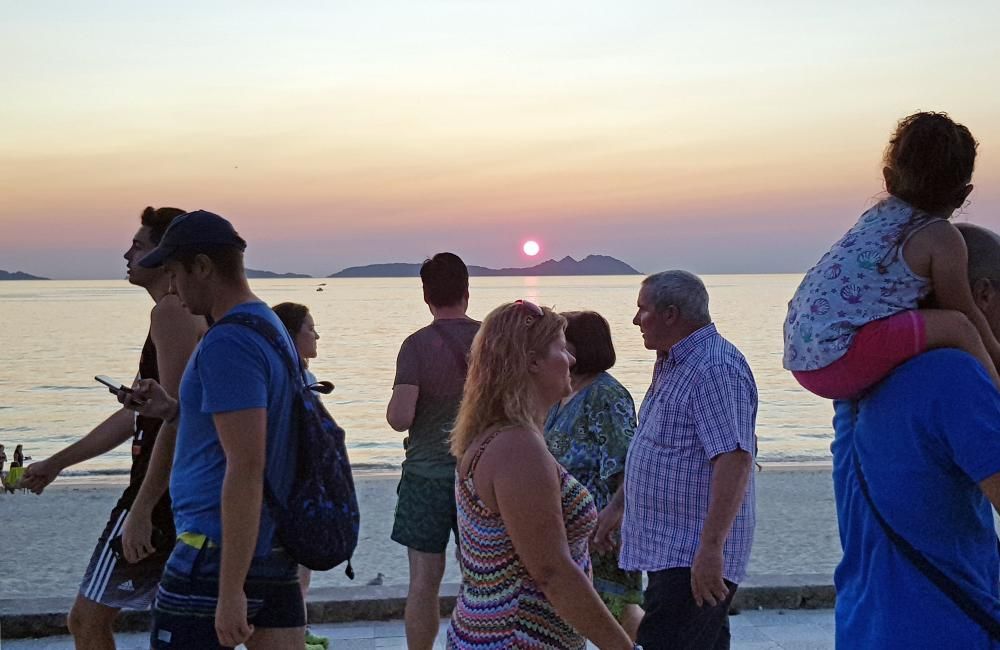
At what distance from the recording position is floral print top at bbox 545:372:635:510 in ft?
14.9

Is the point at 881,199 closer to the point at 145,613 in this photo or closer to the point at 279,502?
the point at 279,502

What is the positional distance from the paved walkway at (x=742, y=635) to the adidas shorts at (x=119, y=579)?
169 centimetres

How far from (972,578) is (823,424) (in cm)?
2437

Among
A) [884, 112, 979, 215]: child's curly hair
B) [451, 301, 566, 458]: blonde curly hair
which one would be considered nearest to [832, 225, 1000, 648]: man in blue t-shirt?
[884, 112, 979, 215]: child's curly hair

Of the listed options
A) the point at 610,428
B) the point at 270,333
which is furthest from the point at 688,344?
the point at 270,333

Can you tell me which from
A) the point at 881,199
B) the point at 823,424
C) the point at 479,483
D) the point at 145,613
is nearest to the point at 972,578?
the point at 881,199

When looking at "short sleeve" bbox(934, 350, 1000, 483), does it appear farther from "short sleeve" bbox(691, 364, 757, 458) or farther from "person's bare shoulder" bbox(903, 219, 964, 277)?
"short sleeve" bbox(691, 364, 757, 458)

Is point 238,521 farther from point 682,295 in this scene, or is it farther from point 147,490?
point 682,295

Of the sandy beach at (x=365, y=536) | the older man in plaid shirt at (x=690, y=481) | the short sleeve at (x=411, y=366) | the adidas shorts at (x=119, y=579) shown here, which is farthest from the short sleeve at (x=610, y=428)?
the sandy beach at (x=365, y=536)

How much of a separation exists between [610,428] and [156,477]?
1851mm

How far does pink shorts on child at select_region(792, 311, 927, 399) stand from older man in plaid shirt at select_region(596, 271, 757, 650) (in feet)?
5.26

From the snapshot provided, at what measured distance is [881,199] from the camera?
2275 millimetres

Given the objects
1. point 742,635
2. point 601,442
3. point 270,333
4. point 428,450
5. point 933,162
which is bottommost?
point 742,635

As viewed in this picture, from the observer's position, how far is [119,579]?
3820 mm
